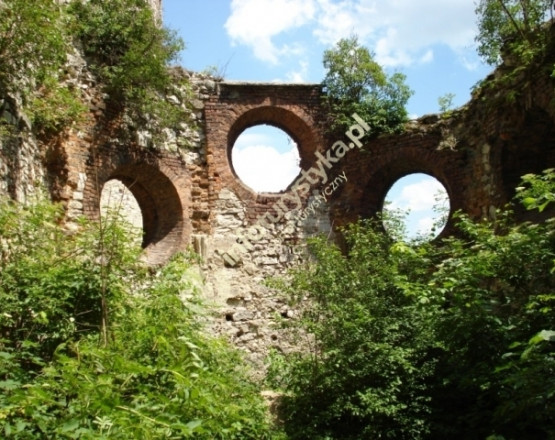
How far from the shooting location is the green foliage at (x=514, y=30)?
8188 millimetres

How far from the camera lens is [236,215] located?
1016cm

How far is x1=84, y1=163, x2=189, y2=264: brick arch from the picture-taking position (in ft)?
31.4

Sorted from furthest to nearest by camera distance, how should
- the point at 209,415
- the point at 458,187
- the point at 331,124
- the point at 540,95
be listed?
the point at 331,124 → the point at 458,187 → the point at 540,95 → the point at 209,415

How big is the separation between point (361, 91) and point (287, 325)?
5.07 metres

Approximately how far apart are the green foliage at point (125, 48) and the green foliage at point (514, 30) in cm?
515

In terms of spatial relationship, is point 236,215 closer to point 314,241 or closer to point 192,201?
point 192,201

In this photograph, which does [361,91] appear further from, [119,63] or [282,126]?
[119,63]

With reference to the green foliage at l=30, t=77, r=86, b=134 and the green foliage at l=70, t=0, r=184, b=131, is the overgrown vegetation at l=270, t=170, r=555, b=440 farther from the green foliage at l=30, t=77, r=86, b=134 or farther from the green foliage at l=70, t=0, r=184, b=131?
the green foliage at l=70, t=0, r=184, b=131

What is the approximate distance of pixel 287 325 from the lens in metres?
7.24

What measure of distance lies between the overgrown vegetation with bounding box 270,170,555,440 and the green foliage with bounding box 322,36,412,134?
10.3 feet

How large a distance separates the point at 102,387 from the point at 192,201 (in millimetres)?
7102

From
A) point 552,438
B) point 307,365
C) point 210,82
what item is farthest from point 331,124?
point 552,438

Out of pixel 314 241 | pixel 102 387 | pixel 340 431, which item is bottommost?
pixel 340 431

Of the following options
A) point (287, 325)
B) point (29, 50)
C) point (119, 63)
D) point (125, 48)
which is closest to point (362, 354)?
point (287, 325)
